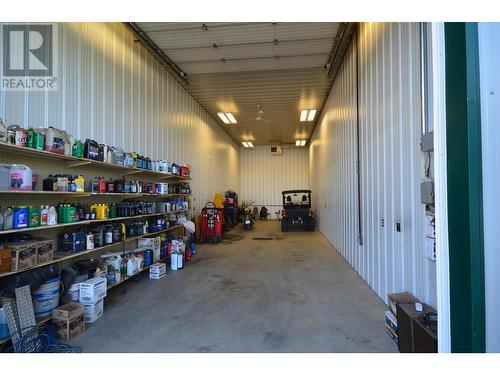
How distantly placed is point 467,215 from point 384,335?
193 cm

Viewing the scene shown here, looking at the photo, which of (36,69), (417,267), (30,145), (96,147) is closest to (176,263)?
(96,147)

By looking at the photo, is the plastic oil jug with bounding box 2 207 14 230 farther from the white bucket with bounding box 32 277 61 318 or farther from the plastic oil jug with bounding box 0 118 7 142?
the white bucket with bounding box 32 277 61 318

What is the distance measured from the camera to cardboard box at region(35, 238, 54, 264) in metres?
2.44

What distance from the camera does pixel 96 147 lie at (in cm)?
329

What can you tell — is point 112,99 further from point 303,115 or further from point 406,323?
point 303,115

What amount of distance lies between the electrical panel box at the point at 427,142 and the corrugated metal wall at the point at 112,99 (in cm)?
412

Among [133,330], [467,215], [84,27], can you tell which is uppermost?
[84,27]

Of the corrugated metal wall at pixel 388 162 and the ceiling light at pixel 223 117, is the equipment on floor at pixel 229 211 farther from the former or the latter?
the corrugated metal wall at pixel 388 162

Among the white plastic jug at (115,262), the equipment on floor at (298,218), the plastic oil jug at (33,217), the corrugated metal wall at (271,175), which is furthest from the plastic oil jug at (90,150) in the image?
the corrugated metal wall at (271,175)

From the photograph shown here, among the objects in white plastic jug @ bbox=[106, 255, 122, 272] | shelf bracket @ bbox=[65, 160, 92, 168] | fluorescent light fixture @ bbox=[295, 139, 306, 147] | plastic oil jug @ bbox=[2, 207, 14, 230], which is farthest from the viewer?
fluorescent light fixture @ bbox=[295, 139, 306, 147]

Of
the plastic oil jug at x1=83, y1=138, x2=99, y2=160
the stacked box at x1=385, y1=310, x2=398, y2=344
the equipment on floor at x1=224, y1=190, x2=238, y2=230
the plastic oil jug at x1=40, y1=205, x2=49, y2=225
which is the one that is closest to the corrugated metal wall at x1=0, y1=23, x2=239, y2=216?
Answer: the plastic oil jug at x1=83, y1=138, x2=99, y2=160

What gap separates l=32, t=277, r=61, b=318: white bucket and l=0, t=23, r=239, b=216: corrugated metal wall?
5.94 feet

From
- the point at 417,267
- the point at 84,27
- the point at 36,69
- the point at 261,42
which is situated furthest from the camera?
the point at 261,42

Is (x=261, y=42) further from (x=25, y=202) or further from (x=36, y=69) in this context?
(x=25, y=202)
